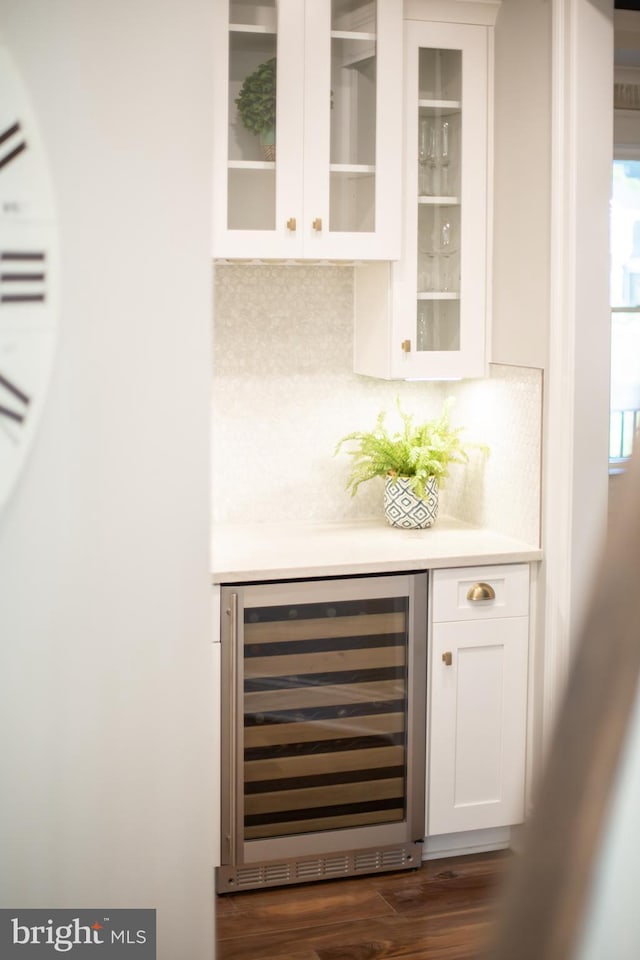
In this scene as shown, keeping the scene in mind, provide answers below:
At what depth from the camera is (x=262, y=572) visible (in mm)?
2916

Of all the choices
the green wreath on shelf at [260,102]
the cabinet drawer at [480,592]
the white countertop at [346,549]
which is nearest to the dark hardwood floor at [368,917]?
the cabinet drawer at [480,592]

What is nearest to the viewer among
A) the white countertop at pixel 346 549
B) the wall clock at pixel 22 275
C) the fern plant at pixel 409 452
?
the wall clock at pixel 22 275

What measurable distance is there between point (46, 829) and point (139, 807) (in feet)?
0.50

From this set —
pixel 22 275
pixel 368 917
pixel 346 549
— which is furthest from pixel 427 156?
pixel 368 917

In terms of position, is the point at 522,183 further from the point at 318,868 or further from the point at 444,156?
the point at 318,868

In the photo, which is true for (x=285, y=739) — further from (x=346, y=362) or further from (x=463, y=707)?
(x=346, y=362)

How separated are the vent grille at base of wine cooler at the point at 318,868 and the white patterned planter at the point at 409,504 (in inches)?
39.1

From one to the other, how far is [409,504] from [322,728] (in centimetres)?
78

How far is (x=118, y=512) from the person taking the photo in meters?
1.73

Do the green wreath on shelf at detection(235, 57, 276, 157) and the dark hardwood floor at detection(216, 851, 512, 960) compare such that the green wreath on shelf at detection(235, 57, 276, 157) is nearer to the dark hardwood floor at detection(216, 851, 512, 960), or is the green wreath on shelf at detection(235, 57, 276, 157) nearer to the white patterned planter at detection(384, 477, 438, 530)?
the white patterned planter at detection(384, 477, 438, 530)

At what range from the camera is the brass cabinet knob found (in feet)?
10.3

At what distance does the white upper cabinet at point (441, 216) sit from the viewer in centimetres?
326

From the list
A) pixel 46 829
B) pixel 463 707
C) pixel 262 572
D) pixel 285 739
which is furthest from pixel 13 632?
pixel 463 707

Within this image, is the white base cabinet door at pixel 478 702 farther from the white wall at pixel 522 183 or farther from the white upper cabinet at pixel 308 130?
the white upper cabinet at pixel 308 130
